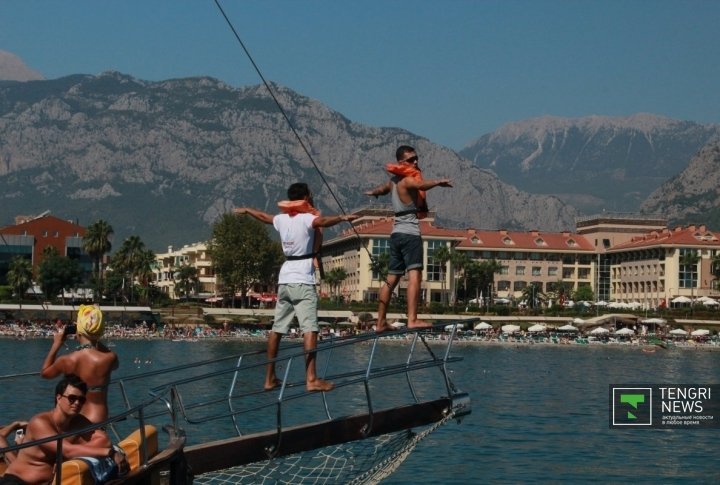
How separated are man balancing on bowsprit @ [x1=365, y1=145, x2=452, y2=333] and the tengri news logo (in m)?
33.9

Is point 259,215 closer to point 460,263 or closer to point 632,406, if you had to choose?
point 632,406

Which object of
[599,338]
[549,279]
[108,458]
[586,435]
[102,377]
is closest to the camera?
[108,458]

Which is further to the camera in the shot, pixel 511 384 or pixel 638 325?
pixel 638 325

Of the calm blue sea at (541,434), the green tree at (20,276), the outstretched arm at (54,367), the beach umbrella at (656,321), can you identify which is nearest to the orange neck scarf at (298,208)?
the outstretched arm at (54,367)

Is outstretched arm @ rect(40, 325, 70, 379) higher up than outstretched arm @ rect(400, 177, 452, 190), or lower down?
lower down

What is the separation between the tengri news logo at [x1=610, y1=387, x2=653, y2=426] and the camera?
4873 centimetres

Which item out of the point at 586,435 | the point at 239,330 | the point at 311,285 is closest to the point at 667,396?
the point at 586,435

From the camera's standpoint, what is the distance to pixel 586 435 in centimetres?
4372

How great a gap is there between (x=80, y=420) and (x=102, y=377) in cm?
80

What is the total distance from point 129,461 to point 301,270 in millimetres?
3298

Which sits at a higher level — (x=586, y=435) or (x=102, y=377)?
(x=102, y=377)

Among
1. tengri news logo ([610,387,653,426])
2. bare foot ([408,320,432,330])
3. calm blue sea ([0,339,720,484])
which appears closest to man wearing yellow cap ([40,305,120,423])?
bare foot ([408,320,432,330])

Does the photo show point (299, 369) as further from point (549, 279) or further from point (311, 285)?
point (549, 279)

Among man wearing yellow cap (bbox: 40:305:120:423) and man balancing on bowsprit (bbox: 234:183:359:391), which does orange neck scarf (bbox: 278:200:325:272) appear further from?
man wearing yellow cap (bbox: 40:305:120:423)
